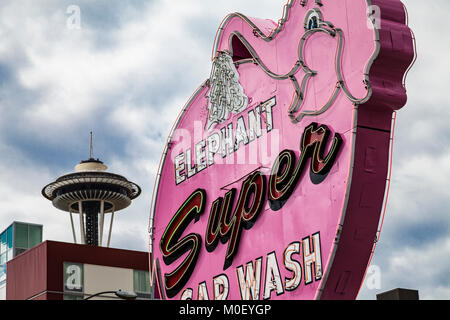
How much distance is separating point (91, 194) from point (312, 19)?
252ft

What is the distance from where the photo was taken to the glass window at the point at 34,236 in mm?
66625

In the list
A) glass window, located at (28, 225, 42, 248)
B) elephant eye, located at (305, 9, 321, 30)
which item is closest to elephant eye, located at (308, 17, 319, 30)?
elephant eye, located at (305, 9, 321, 30)

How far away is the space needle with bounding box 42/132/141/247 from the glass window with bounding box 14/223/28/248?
1169 inches

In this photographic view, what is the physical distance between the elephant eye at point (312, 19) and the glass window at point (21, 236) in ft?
151

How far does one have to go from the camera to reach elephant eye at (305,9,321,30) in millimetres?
23328

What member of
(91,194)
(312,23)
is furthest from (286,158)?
(91,194)

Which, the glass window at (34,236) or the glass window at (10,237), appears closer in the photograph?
the glass window at (10,237)

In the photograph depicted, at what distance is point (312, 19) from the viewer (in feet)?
77.6

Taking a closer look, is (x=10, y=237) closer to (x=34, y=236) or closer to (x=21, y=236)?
(x=21, y=236)
